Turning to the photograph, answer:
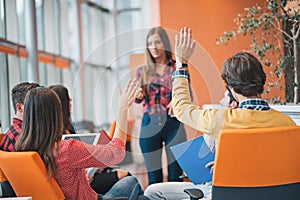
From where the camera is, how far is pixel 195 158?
2283 millimetres

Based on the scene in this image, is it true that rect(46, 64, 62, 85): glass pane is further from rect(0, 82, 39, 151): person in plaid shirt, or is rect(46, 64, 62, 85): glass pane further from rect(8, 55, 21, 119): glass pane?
rect(0, 82, 39, 151): person in plaid shirt

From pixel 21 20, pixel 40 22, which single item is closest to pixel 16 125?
pixel 21 20

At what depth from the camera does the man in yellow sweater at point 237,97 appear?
188cm

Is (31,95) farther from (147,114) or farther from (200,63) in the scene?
(147,114)

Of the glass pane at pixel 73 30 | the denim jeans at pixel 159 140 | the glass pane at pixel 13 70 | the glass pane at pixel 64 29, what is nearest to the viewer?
the denim jeans at pixel 159 140

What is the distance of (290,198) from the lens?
1811 mm

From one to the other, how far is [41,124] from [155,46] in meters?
1.49

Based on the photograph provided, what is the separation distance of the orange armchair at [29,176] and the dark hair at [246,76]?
0.84 meters

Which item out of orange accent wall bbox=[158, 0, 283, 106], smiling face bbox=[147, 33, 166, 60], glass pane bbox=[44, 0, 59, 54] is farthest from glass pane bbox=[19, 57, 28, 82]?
smiling face bbox=[147, 33, 166, 60]

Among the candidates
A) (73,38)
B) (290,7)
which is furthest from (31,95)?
(73,38)

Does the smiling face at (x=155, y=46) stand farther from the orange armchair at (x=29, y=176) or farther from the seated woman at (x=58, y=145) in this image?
the orange armchair at (x=29, y=176)

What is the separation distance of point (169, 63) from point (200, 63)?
1218 millimetres

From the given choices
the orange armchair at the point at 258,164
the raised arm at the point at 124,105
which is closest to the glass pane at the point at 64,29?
the raised arm at the point at 124,105

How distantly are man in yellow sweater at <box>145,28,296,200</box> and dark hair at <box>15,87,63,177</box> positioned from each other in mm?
518
